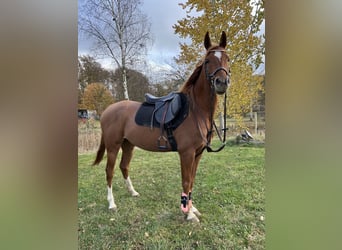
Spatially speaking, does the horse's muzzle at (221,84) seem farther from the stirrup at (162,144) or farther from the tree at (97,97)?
the tree at (97,97)

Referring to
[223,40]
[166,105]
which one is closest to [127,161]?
[166,105]

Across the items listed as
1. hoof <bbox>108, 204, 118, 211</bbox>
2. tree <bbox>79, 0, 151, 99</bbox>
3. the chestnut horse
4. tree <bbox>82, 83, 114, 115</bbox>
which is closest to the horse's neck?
the chestnut horse

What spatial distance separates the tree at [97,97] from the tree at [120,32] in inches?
3.9

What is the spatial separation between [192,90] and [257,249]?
78 centimetres

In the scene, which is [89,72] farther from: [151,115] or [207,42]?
[207,42]

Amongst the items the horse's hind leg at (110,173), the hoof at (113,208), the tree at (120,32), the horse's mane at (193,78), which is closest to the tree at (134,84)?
the tree at (120,32)

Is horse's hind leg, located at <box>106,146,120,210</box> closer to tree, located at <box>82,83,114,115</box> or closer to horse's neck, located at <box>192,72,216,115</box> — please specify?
tree, located at <box>82,83,114,115</box>

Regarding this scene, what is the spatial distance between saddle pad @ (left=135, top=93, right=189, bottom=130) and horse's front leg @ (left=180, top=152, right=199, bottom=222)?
18 cm

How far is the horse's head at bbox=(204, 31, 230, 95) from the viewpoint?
1065mm

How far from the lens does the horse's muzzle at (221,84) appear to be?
1062 mm
